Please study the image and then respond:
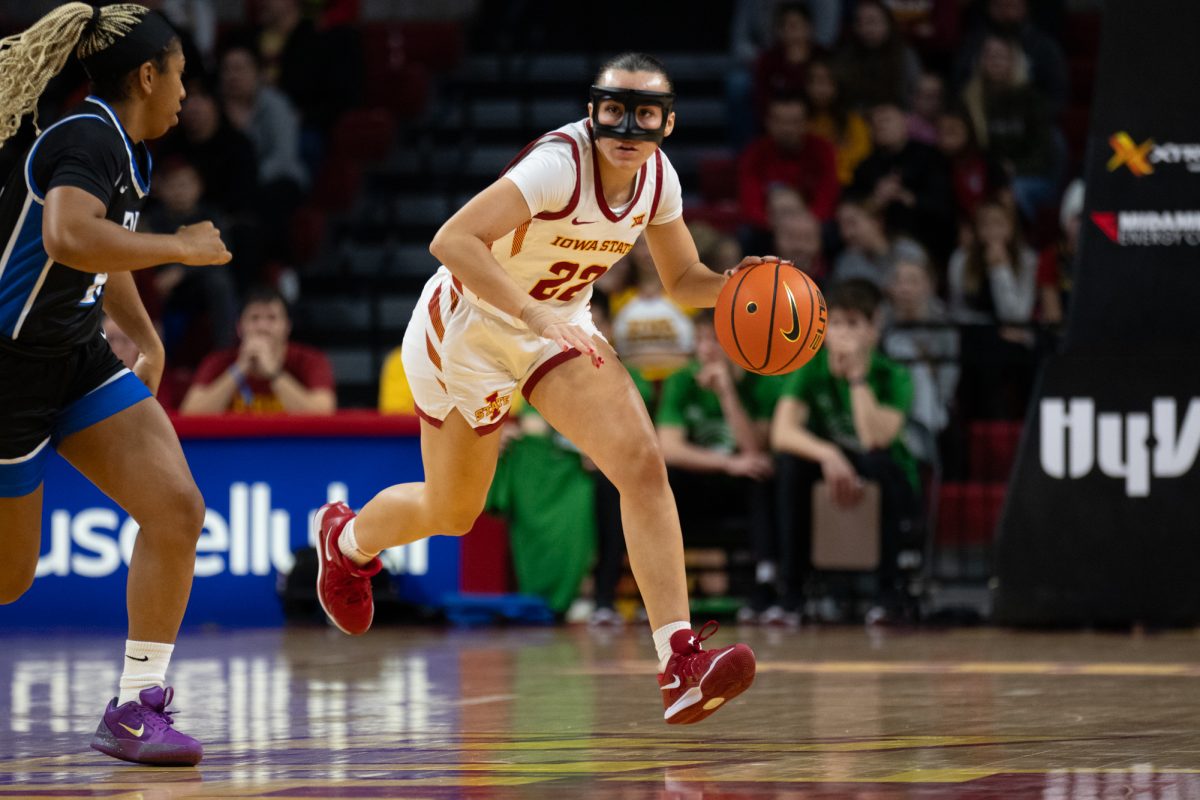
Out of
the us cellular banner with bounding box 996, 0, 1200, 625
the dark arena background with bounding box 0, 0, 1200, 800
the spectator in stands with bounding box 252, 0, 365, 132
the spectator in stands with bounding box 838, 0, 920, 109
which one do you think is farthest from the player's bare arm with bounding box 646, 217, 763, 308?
the spectator in stands with bounding box 252, 0, 365, 132

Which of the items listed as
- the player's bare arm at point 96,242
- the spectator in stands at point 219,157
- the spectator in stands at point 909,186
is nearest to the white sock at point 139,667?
Result: the player's bare arm at point 96,242

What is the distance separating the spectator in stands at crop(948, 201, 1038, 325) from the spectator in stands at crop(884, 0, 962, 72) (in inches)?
114

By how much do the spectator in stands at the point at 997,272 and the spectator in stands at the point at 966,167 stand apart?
0.74 meters

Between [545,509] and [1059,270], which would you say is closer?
[545,509]

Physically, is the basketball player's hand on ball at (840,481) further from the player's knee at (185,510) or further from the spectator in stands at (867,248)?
the player's knee at (185,510)

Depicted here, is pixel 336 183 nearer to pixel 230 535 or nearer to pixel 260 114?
pixel 260 114

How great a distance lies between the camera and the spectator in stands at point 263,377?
11180 millimetres

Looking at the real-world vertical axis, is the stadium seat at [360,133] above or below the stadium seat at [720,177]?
above

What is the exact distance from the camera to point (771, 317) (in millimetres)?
6215

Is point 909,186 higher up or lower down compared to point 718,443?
higher up

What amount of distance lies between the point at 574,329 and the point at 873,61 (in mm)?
9594

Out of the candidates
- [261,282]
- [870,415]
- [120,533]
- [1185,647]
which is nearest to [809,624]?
[870,415]

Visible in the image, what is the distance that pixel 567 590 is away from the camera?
432 inches

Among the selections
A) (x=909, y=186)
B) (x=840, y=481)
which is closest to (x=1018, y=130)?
(x=909, y=186)
